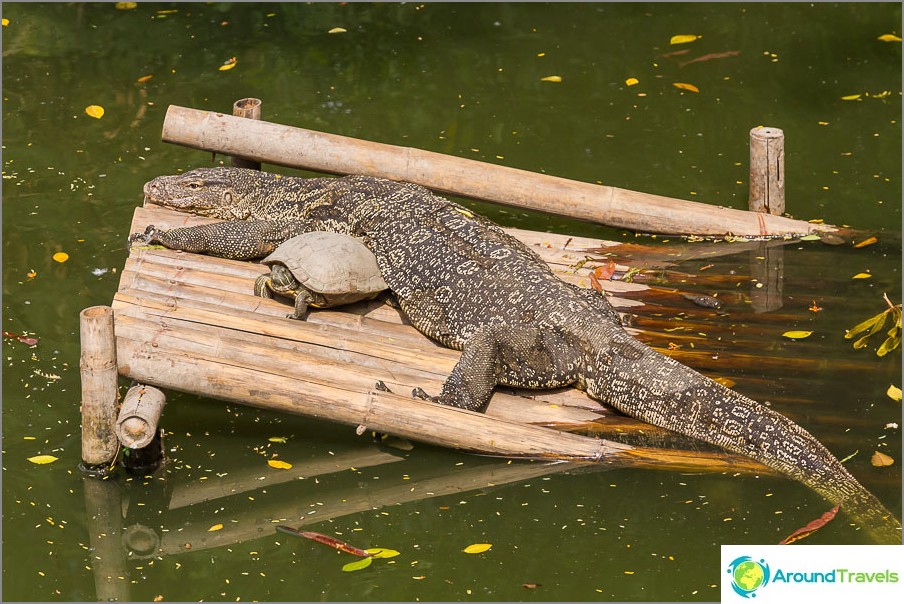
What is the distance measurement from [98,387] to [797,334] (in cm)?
455

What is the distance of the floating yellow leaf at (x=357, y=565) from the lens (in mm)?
6590

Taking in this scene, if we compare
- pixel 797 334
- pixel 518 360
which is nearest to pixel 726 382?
pixel 797 334

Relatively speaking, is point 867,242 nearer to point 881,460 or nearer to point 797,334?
point 797,334

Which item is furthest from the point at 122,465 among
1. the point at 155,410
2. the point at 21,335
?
the point at 21,335

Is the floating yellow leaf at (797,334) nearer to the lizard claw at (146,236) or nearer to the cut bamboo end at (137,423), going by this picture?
the cut bamboo end at (137,423)

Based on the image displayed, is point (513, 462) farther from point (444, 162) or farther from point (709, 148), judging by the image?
point (709, 148)

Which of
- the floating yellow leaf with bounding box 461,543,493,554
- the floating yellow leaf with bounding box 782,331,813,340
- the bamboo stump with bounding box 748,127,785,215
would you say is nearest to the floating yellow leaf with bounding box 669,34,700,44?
the bamboo stump with bounding box 748,127,785,215

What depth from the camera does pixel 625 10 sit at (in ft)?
45.5

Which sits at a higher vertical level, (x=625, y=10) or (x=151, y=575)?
(x=625, y=10)

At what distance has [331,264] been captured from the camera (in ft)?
26.8

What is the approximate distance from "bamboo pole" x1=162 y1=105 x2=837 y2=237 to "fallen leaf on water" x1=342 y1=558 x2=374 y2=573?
382 cm

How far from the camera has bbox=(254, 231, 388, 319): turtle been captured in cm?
810

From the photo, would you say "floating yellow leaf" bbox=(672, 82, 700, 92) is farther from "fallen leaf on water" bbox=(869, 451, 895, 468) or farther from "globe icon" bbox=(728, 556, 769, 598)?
"globe icon" bbox=(728, 556, 769, 598)

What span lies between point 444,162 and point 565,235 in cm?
111
